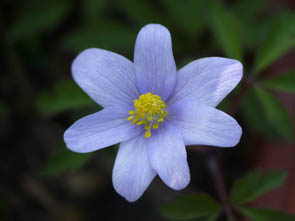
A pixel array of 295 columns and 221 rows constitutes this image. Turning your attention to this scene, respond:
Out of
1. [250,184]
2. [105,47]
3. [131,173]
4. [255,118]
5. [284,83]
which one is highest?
[105,47]

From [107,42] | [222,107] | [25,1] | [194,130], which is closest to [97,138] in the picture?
[194,130]

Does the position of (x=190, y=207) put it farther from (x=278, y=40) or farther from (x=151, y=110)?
(x=278, y=40)

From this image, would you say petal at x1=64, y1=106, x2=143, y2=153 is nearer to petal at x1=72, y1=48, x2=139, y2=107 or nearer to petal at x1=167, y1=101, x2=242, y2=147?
petal at x1=72, y1=48, x2=139, y2=107

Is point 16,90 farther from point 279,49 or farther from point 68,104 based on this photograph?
point 279,49

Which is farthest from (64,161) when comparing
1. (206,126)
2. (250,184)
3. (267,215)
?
(267,215)

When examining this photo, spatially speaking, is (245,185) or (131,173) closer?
(131,173)

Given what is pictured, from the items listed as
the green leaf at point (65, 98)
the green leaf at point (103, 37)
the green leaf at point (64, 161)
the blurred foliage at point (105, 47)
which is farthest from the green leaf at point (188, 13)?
the green leaf at point (64, 161)
